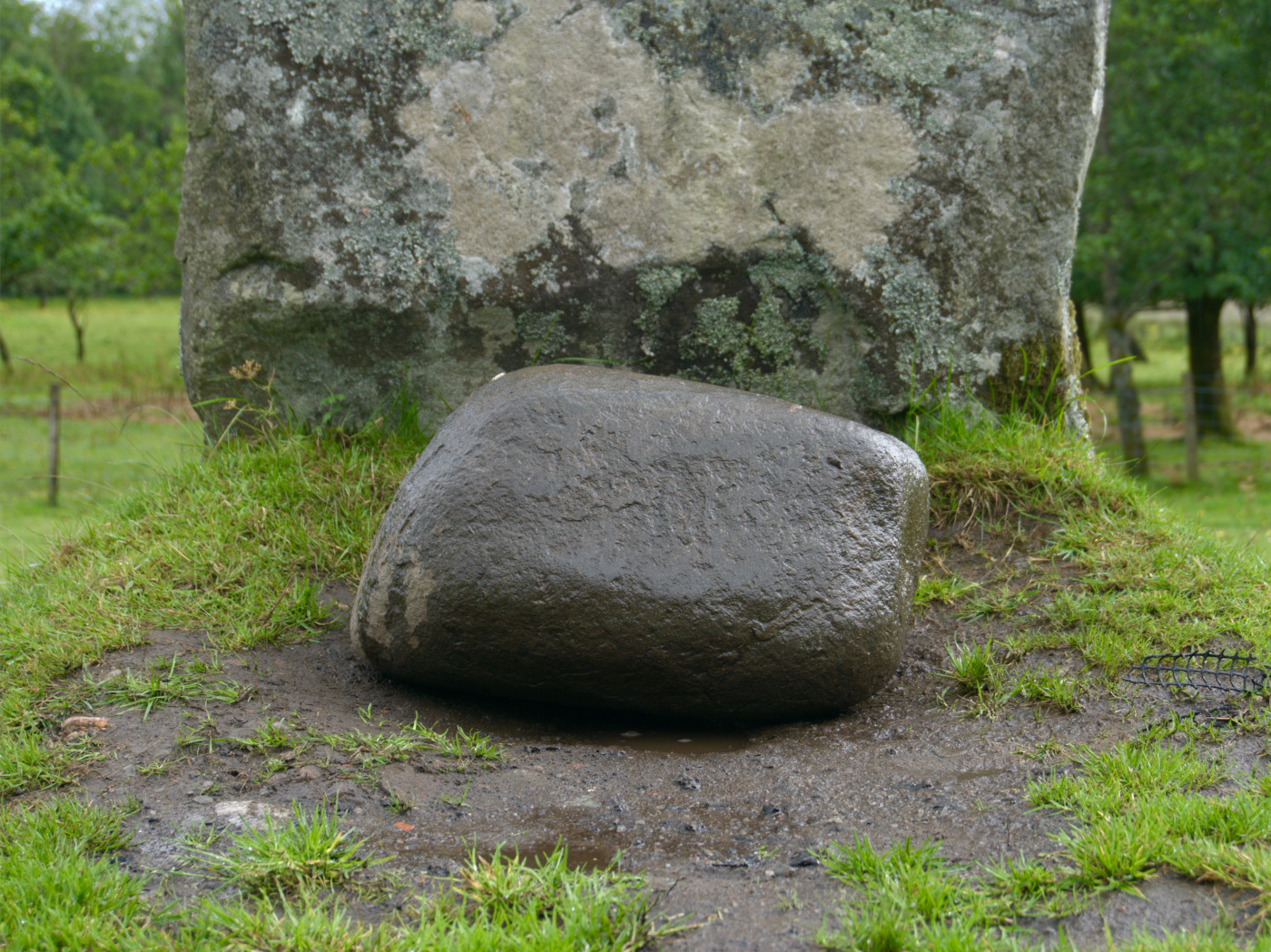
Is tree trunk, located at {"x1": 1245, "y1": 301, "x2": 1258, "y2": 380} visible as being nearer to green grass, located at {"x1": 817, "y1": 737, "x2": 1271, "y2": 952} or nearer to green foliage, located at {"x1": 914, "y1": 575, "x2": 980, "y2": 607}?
green foliage, located at {"x1": 914, "y1": 575, "x2": 980, "y2": 607}

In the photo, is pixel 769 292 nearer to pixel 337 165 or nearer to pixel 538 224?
pixel 538 224

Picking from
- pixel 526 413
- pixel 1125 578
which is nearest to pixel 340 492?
pixel 526 413

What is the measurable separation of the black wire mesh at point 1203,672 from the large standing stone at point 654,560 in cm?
69

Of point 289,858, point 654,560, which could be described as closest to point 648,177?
point 654,560

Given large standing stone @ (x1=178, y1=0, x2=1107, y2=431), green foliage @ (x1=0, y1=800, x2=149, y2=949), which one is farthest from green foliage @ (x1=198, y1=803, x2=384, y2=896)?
large standing stone @ (x1=178, y1=0, x2=1107, y2=431)

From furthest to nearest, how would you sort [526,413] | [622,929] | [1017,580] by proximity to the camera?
[1017,580] → [526,413] → [622,929]

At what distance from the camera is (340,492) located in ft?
13.1

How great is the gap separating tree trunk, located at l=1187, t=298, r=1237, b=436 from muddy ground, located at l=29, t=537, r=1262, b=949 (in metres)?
12.5

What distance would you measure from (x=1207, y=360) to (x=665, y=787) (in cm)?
1497

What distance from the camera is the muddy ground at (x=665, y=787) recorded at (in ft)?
6.79

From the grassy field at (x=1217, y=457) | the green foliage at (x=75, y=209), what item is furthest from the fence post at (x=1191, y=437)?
the green foliage at (x=75, y=209)

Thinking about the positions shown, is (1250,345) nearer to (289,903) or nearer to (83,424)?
(83,424)

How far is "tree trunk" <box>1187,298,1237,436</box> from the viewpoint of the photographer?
45.4 ft

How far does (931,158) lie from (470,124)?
177 centimetres
